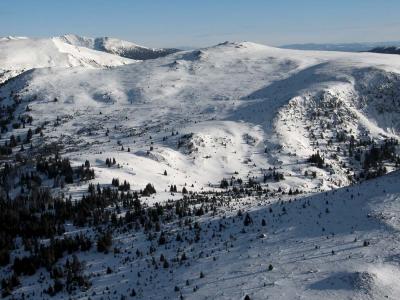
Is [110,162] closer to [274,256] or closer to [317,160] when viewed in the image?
[317,160]

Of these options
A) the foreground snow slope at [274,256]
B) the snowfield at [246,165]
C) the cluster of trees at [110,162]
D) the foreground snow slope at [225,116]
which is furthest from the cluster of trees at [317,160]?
the foreground snow slope at [274,256]

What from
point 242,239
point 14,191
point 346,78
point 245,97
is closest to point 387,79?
point 346,78

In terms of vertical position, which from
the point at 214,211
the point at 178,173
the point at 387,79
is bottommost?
the point at 178,173

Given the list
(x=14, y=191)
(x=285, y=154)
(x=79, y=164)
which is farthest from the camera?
(x=285, y=154)

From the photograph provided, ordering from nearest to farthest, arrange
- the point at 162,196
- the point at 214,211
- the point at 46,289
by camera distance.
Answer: the point at 46,289 → the point at 214,211 → the point at 162,196

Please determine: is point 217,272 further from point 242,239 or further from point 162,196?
point 162,196

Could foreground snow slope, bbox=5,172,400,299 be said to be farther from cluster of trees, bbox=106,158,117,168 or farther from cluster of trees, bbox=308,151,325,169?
cluster of trees, bbox=308,151,325,169

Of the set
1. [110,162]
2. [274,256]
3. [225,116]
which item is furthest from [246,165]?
[274,256]
